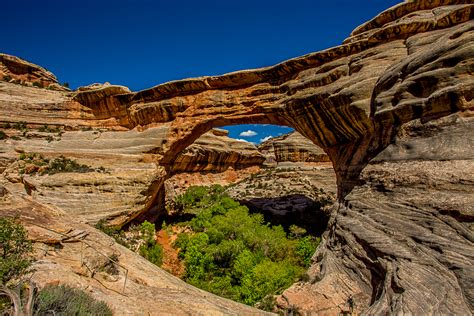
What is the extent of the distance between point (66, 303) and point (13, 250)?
2548 mm

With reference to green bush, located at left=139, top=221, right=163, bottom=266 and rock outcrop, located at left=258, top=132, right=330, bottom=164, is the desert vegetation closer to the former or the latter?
green bush, located at left=139, top=221, right=163, bottom=266

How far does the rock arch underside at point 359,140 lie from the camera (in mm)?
7758

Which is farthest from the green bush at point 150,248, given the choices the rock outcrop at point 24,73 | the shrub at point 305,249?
the rock outcrop at point 24,73

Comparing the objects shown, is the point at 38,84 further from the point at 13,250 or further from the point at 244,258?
the point at 13,250

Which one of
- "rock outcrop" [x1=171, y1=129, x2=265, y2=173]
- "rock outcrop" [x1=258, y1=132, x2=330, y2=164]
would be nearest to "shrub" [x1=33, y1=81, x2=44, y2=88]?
"rock outcrop" [x1=171, y1=129, x2=265, y2=173]

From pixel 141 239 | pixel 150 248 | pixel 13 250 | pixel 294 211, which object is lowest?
pixel 150 248

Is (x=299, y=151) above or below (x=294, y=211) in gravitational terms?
above

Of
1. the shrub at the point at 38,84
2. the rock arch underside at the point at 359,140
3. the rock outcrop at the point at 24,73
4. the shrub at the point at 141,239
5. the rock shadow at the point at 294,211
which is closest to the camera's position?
the rock arch underside at the point at 359,140

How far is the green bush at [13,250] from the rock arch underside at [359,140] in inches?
93.0

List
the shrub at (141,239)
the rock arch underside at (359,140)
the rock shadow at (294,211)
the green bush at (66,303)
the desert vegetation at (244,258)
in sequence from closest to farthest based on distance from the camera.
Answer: the green bush at (66,303) < the rock arch underside at (359,140) < the desert vegetation at (244,258) < the shrub at (141,239) < the rock shadow at (294,211)

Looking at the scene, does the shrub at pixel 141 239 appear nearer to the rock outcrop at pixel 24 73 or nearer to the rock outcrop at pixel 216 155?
the rock outcrop at pixel 216 155

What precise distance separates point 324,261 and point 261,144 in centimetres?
4907

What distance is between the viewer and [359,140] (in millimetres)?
15914

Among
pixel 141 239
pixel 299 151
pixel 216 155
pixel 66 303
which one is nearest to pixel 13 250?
pixel 66 303
